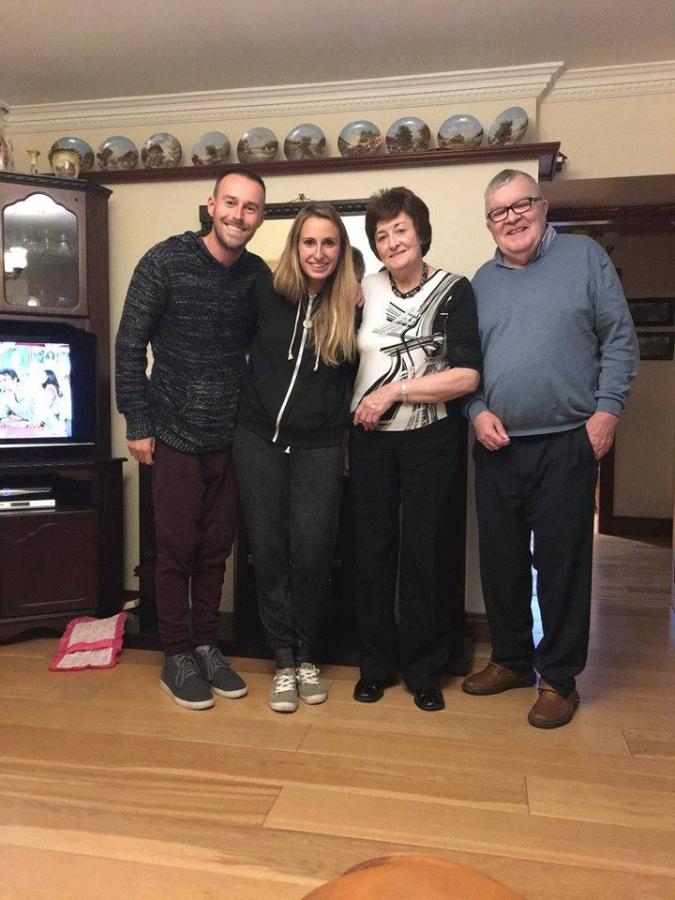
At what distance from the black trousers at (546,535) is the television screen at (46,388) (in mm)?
1681

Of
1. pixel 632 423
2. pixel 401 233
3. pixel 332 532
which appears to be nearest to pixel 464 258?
pixel 401 233

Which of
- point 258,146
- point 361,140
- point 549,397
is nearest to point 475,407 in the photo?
point 549,397

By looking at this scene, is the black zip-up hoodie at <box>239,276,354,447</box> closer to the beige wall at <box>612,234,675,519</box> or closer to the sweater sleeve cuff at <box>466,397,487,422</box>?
the sweater sleeve cuff at <box>466,397,487,422</box>

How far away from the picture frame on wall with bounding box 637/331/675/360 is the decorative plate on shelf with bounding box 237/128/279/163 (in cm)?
342

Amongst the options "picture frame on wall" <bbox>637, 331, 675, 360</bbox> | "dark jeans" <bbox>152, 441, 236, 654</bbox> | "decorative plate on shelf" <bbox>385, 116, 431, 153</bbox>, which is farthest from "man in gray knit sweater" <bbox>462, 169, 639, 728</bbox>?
"picture frame on wall" <bbox>637, 331, 675, 360</bbox>

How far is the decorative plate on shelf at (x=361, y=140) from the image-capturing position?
9.53 ft

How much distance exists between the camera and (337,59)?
2918 millimetres

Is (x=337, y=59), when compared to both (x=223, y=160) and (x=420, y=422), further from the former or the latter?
(x=420, y=422)

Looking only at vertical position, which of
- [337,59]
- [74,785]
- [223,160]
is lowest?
[74,785]

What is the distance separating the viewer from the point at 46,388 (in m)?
2.80

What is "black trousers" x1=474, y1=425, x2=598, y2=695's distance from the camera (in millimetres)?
1930

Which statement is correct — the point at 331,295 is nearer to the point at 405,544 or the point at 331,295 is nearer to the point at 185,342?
the point at 185,342

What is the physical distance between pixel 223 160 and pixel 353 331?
5.13 feet

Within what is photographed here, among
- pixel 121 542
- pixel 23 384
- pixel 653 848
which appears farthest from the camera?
pixel 121 542
